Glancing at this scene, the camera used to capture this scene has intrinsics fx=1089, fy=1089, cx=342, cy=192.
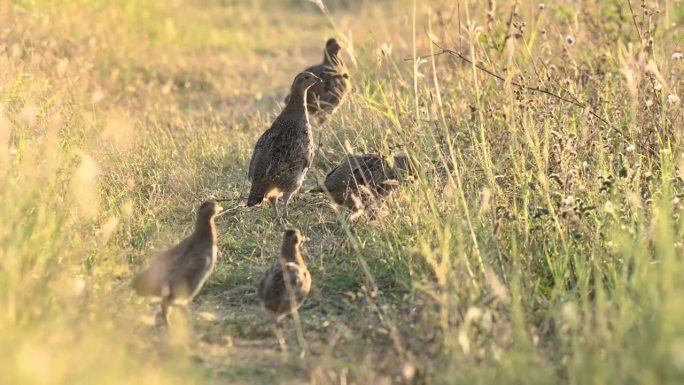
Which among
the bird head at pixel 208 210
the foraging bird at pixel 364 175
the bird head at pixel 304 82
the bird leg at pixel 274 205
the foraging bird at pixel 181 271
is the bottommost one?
the bird leg at pixel 274 205

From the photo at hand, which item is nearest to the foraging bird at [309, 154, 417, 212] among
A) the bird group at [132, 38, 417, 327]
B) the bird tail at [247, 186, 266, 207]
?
the bird group at [132, 38, 417, 327]

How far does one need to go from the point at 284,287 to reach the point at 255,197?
6.90 ft

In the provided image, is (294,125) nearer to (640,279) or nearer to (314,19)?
(640,279)

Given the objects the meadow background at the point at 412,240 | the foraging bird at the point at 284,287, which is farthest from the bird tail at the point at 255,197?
the foraging bird at the point at 284,287

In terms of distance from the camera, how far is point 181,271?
18.6 feet

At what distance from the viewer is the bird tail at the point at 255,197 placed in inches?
305

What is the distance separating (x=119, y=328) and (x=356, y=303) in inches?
57.6

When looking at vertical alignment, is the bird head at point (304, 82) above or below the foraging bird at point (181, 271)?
above

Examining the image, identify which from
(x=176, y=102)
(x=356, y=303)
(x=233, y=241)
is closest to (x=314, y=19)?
(x=176, y=102)

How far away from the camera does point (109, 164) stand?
8.48m

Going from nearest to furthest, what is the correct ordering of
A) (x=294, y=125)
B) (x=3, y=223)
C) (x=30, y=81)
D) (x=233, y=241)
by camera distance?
1. (x=3, y=223)
2. (x=233, y=241)
3. (x=294, y=125)
4. (x=30, y=81)

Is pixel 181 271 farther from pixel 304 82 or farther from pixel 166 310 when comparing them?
pixel 304 82

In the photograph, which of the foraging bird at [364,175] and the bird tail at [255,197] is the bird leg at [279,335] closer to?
the foraging bird at [364,175]

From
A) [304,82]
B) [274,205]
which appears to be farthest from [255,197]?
[304,82]
